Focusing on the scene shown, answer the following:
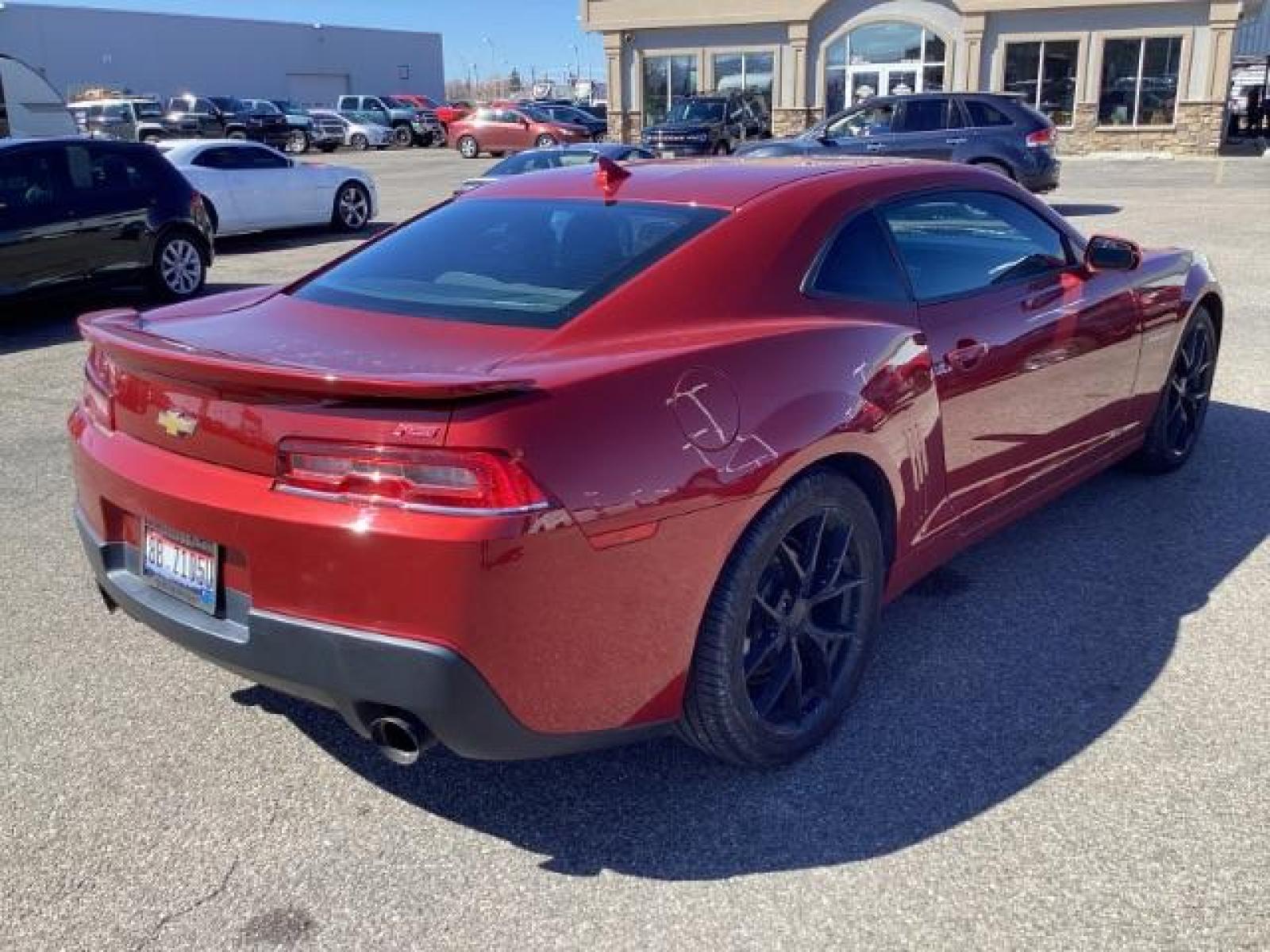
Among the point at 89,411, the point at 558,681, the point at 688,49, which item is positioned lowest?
the point at 558,681

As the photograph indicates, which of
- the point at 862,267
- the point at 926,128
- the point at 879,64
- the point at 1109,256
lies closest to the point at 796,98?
the point at 879,64

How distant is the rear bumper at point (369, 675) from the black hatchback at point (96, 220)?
7586mm

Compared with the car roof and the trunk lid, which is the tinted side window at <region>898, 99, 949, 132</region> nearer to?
the car roof

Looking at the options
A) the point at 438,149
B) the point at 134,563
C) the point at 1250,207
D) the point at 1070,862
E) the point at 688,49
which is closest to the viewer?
the point at 1070,862

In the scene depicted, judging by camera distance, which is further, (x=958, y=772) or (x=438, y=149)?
(x=438, y=149)

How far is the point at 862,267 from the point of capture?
3369mm

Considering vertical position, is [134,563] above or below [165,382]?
below

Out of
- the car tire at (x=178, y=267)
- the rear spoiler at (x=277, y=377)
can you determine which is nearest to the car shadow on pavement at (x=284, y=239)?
the car tire at (x=178, y=267)

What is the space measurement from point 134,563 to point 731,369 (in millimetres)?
1569

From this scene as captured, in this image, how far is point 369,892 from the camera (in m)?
2.59

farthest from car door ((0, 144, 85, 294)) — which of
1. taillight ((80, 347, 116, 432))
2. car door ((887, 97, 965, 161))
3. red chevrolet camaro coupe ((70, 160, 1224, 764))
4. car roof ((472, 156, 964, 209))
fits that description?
car door ((887, 97, 965, 161))

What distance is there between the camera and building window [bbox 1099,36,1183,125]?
97.4 feet

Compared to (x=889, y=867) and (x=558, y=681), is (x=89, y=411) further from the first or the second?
(x=889, y=867)

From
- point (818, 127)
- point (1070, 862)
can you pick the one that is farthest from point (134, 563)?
point (818, 127)
